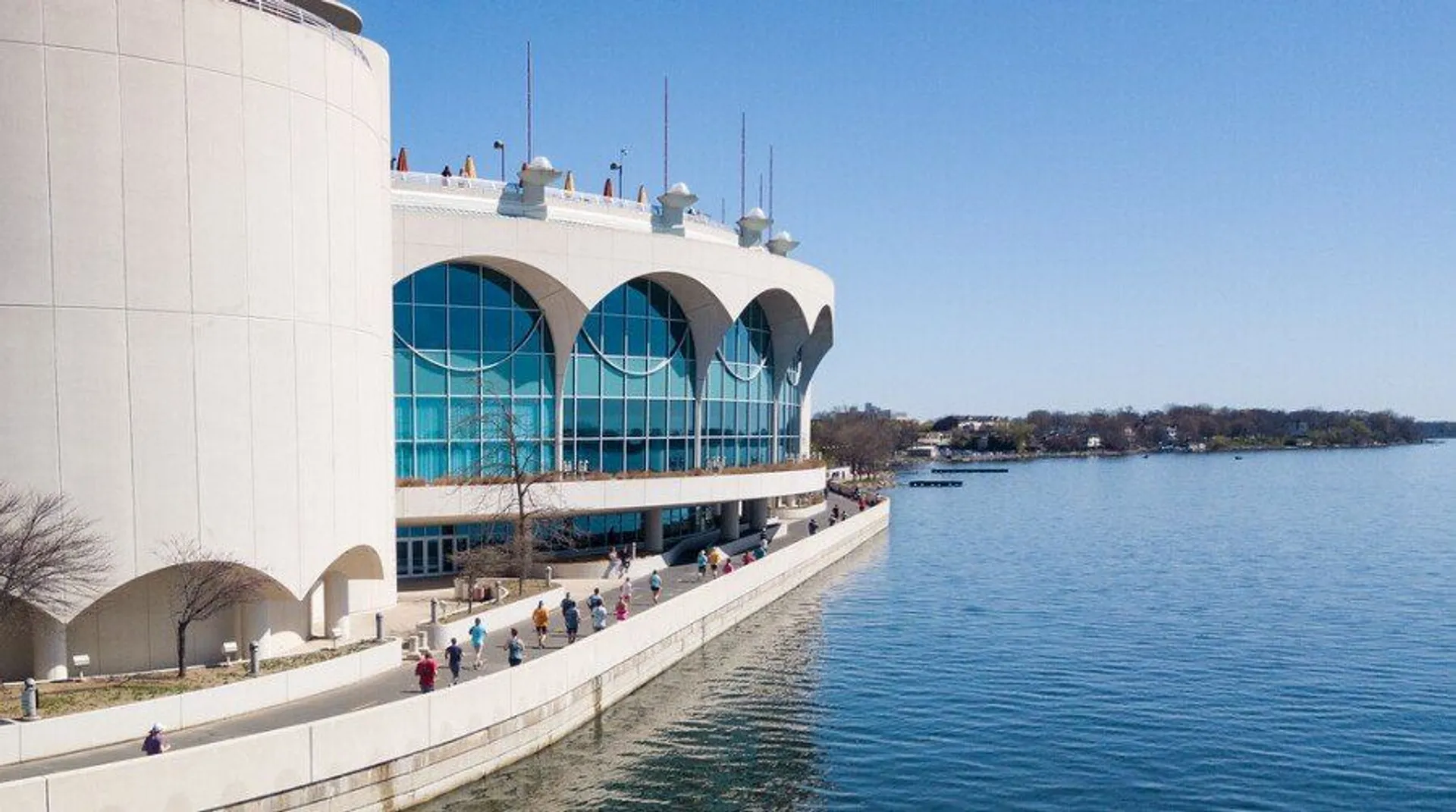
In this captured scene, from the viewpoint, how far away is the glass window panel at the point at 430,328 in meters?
48.0

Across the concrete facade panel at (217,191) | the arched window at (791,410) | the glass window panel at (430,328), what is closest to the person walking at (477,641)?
the concrete facade panel at (217,191)

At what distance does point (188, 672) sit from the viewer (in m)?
27.7

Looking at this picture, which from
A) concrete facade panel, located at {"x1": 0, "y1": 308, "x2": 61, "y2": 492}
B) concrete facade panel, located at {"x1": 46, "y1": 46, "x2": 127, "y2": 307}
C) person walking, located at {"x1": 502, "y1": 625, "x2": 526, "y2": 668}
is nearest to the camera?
concrete facade panel, located at {"x1": 0, "y1": 308, "x2": 61, "y2": 492}

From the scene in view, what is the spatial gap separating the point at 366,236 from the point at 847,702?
20251 millimetres

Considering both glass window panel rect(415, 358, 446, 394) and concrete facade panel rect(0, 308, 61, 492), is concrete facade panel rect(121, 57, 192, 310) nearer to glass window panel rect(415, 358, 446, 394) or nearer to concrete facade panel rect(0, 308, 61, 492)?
concrete facade panel rect(0, 308, 61, 492)

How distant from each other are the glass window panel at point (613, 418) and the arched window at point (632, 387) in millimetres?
37

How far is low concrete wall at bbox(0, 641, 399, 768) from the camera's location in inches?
848

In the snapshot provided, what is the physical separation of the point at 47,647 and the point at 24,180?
423 inches

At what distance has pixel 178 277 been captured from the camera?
27469 mm

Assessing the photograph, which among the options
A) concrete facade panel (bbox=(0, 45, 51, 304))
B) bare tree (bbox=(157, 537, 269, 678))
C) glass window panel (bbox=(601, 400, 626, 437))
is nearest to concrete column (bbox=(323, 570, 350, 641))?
bare tree (bbox=(157, 537, 269, 678))

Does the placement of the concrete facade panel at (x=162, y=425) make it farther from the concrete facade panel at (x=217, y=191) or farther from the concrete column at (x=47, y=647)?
the concrete column at (x=47, y=647)

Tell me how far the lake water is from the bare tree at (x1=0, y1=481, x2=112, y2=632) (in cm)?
971

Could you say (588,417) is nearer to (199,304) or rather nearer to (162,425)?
(199,304)

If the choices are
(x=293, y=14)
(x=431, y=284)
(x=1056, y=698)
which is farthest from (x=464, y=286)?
(x=1056, y=698)
